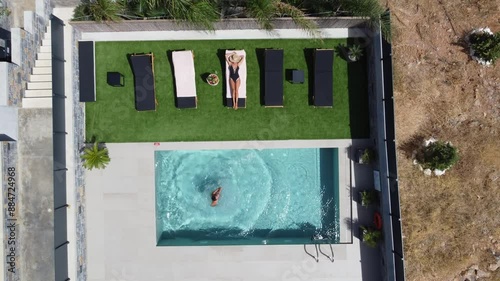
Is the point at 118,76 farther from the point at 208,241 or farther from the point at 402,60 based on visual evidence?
the point at 402,60

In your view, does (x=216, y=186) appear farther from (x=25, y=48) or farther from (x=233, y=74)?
(x=25, y=48)

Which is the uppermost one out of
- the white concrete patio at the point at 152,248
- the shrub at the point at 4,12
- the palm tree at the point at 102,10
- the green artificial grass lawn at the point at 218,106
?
the shrub at the point at 4,12

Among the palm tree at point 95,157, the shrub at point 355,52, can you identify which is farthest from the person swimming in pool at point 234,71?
the palm tree at point 95,157

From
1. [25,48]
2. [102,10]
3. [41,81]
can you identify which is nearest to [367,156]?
[102,10]

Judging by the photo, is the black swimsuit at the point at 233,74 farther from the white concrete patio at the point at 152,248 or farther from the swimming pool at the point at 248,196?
the swimming pool at the point at 248,196

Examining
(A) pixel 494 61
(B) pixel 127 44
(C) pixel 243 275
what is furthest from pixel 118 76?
(A) pixel 494 61
